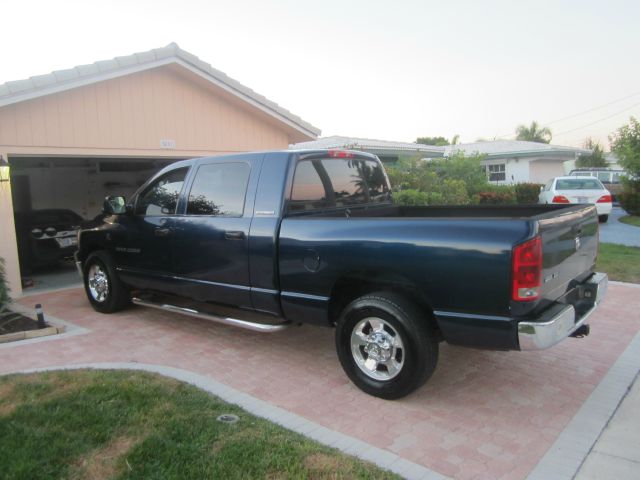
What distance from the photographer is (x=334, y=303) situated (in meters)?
4.46

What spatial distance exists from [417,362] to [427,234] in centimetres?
98

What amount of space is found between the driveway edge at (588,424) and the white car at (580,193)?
12420 millimetres

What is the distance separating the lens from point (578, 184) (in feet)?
56.1

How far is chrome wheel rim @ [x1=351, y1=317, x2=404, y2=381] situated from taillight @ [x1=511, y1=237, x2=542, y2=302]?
39.6 inches

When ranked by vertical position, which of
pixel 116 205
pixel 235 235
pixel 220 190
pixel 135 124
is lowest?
pixel 235 235

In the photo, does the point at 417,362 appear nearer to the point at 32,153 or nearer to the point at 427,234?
the point at 427,234

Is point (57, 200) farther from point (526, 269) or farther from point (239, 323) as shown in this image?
point (526, 269)

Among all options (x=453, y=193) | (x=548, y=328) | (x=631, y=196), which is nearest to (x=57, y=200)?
(x=453, y=193)

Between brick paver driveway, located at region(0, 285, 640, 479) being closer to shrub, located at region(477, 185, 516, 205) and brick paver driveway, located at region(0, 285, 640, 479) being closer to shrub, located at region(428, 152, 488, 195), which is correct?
shrub, located at region(477, 185, 516, 205)

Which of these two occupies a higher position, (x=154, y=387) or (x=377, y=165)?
(x=377, y=165)

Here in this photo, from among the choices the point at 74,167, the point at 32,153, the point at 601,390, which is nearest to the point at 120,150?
the point at 32,153

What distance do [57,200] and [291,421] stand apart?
13.4 m

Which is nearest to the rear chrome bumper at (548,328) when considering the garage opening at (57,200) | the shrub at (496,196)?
the garage opening at (57,200)

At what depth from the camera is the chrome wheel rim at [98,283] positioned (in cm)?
684
